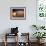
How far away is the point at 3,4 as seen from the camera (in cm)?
736

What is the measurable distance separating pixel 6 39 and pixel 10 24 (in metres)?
0.72

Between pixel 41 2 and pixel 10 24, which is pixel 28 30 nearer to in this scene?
pixel 10 24

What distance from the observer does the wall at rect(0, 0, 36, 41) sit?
24.2 feet

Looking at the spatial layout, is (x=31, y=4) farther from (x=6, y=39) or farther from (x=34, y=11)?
(x=6, y=39)

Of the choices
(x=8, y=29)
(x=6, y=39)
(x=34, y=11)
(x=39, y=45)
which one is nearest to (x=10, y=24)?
(x=8, y=29)

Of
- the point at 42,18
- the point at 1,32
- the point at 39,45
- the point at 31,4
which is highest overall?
the point at 31,4

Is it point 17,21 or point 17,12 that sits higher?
point 17,12

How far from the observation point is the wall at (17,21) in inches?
290

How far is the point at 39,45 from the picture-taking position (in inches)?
259

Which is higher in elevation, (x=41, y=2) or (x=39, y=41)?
(x=41, y=2)

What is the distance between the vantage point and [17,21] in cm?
743

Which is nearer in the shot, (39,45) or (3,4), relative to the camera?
(39,45)

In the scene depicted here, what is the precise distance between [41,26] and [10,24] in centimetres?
144

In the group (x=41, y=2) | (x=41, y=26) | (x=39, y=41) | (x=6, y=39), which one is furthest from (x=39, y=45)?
(x=41, y=2)
